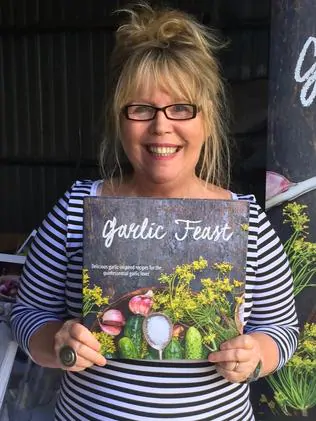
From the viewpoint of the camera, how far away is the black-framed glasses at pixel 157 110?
1.01 meters

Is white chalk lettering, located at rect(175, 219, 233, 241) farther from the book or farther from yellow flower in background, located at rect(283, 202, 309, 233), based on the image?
yellow flower in background, located at rect(283, 202, 309, 233)

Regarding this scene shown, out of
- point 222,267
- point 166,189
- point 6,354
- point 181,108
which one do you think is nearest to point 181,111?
point 181,108

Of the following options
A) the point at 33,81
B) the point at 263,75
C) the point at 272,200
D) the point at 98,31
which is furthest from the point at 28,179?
the point at 272,200

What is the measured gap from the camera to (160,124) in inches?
38.9

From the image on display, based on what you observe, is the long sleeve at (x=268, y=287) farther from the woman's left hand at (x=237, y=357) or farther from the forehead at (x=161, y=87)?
the forehead at (x=161, y=87)

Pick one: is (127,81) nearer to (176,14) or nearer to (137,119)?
(137,119)

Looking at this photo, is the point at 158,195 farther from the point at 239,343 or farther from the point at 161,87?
Answer: the point at 239,343

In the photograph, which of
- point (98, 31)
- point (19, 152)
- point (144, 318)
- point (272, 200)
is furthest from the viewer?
point (19, 152)

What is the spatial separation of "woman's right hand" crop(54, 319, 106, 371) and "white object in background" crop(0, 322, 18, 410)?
53 centimetres

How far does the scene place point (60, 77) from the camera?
331 centimetres

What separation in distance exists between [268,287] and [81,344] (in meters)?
0.35

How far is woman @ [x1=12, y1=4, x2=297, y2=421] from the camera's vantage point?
1007 mm

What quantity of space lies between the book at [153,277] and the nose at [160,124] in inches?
4.3

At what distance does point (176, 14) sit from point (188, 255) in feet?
1.40
